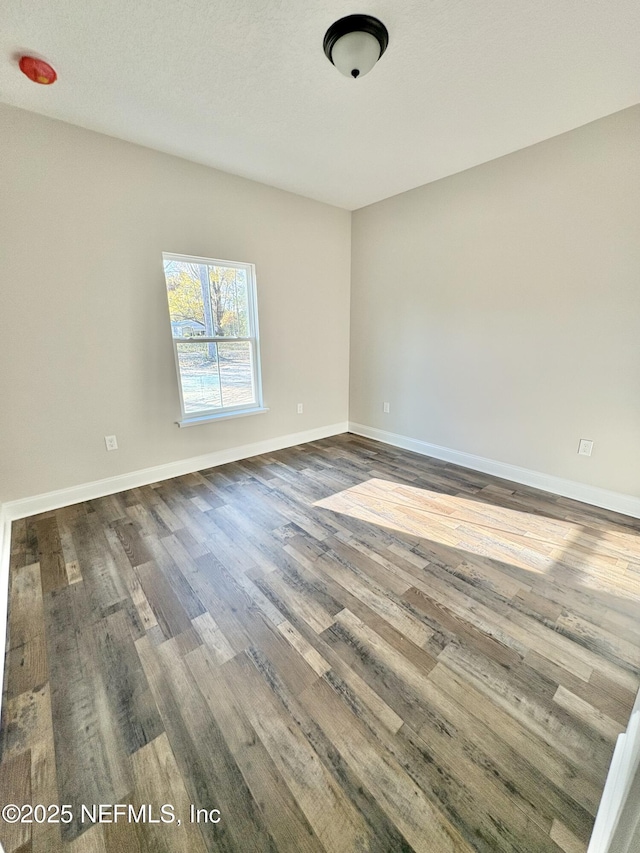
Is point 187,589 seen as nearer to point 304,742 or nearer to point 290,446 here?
point 304,742

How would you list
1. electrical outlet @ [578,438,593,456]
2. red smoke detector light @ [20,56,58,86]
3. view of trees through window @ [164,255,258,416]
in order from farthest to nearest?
view of trees through window @ [164,255,258,416]
electrical outlet @ [578,438,593,456]
red smoke detector light @ [20,56,58,86]

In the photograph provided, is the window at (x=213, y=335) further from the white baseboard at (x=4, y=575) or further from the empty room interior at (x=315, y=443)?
the white baseboard at (x=4, y=575)

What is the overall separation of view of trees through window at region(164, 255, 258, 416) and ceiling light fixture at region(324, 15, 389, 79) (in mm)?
1804

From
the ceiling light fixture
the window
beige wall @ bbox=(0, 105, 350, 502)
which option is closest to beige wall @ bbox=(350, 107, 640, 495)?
beige wall @ bbox=(0, 105, 350, 502)

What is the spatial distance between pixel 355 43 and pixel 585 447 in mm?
2932

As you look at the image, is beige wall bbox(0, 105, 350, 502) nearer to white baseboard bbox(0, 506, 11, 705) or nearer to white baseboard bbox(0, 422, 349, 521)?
white baseboard bbox(0, 422, 349, 521)

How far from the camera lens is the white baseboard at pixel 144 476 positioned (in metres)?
2.48

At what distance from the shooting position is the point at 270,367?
3633 mm

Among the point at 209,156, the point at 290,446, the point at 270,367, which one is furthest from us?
the point at 290,446

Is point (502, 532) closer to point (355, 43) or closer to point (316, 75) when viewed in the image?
point (355, 43)

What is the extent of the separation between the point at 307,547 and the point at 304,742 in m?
1.05

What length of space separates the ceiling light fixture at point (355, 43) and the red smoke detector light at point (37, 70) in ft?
4.78

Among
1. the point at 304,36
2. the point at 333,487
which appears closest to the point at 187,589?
the point at 333,487

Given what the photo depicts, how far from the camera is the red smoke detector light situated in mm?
1711
